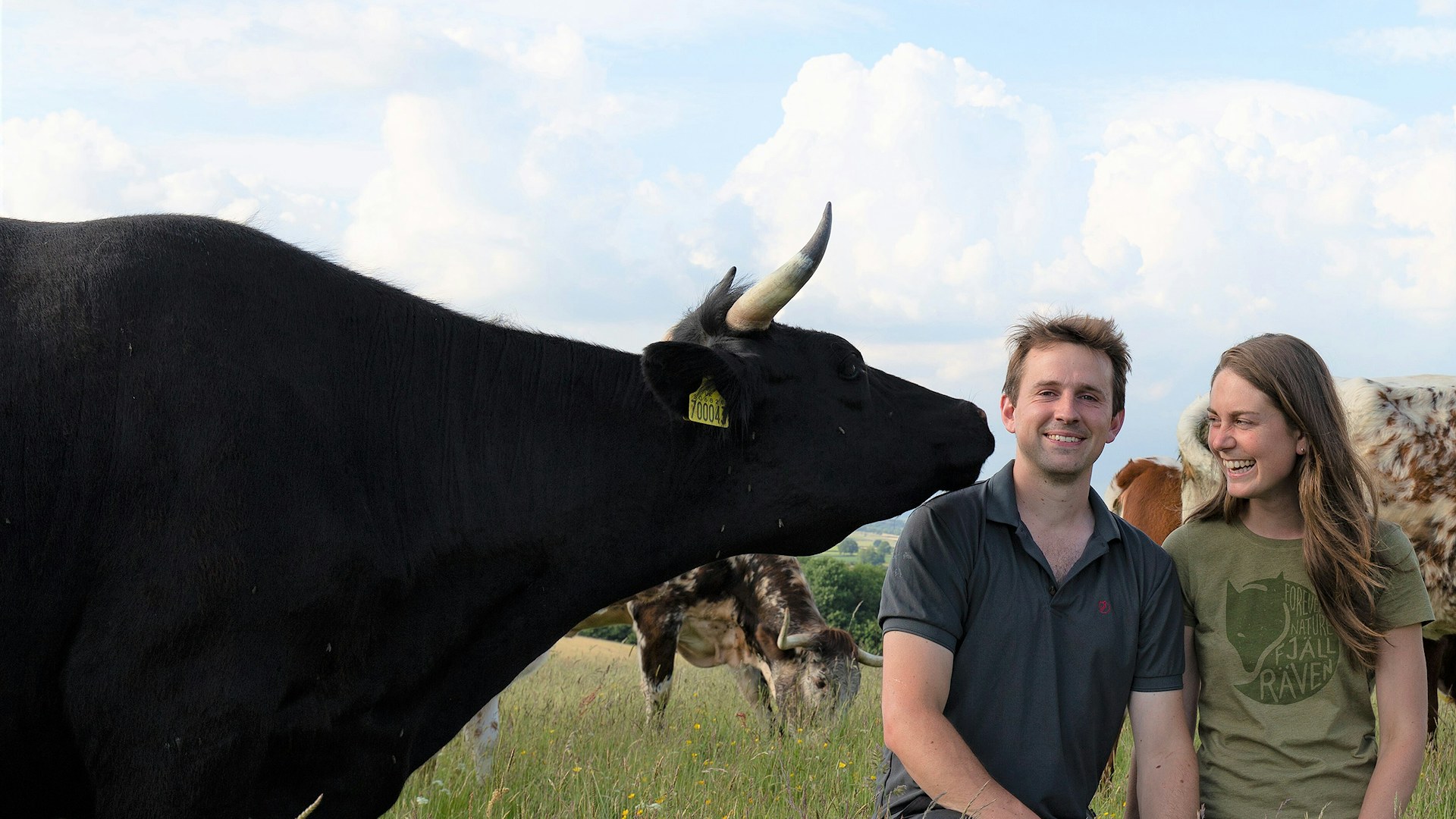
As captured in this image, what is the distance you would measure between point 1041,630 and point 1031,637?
0.04m

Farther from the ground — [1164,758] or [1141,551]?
[1141,551]

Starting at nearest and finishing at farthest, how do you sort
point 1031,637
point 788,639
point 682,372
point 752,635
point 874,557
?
point 1031,637, point 682,372, point 788,639, point 752,635, point 874,557

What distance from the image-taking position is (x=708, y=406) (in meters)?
3.85

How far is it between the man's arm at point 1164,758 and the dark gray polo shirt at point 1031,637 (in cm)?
5

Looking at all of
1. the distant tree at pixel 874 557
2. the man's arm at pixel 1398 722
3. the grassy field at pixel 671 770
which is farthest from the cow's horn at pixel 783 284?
the distant tree at pixel 874 557

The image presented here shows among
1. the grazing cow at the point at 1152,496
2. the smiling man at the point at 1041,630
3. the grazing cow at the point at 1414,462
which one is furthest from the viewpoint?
the grazing cow at the point at 1152,496

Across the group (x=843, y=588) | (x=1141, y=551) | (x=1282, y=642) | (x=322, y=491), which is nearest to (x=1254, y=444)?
(x=1141, y=551)

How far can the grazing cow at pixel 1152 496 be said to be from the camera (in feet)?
26.8

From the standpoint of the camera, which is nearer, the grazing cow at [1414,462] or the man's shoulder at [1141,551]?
the man's shoulder at [1141,551]

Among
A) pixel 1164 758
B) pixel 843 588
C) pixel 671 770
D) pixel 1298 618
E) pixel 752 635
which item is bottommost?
pixel 843 588

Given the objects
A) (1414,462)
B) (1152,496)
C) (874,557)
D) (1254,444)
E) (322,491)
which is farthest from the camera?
(874,557)

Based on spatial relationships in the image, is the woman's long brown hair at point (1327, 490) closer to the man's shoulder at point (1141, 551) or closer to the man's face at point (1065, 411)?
the man's shoulder at point (1141, 551)

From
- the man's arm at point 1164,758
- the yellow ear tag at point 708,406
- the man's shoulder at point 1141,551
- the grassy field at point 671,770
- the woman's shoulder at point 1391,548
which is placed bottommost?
the grassy field at point 671,770

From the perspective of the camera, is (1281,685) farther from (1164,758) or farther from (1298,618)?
(1164,758)
